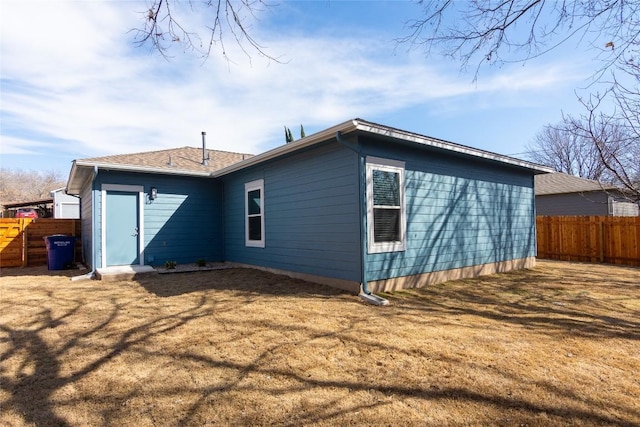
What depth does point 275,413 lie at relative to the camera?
2.41 metres

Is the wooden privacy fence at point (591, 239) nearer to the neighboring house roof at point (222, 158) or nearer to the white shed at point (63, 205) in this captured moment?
the neighboring house roof at point (222, 158)

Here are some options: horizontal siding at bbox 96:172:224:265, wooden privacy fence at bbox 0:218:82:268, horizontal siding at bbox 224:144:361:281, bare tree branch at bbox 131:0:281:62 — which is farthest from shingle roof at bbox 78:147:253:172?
bare tree branch at bbox 131:0:281:62

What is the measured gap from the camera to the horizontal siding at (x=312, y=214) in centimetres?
607

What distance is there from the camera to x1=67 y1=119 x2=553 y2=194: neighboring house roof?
19.2ft

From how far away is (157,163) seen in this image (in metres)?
9.67

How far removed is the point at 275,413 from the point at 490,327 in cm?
297

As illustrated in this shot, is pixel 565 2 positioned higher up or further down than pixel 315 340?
higher up

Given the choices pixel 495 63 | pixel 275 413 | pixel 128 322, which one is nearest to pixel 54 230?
pixel 128 322

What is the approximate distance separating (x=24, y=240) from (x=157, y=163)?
5.24 metres

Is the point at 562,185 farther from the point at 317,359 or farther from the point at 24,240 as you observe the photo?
the point at 24,240

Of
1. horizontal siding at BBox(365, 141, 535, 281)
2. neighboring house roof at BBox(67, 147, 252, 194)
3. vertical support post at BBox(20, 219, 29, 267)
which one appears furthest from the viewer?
vertical support post at BBox(20, 219, 29, 267)

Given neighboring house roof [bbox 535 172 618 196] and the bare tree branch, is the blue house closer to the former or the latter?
the bare tree branch

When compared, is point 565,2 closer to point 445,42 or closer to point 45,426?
point 445,42

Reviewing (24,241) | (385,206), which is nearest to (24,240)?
(24,241)
